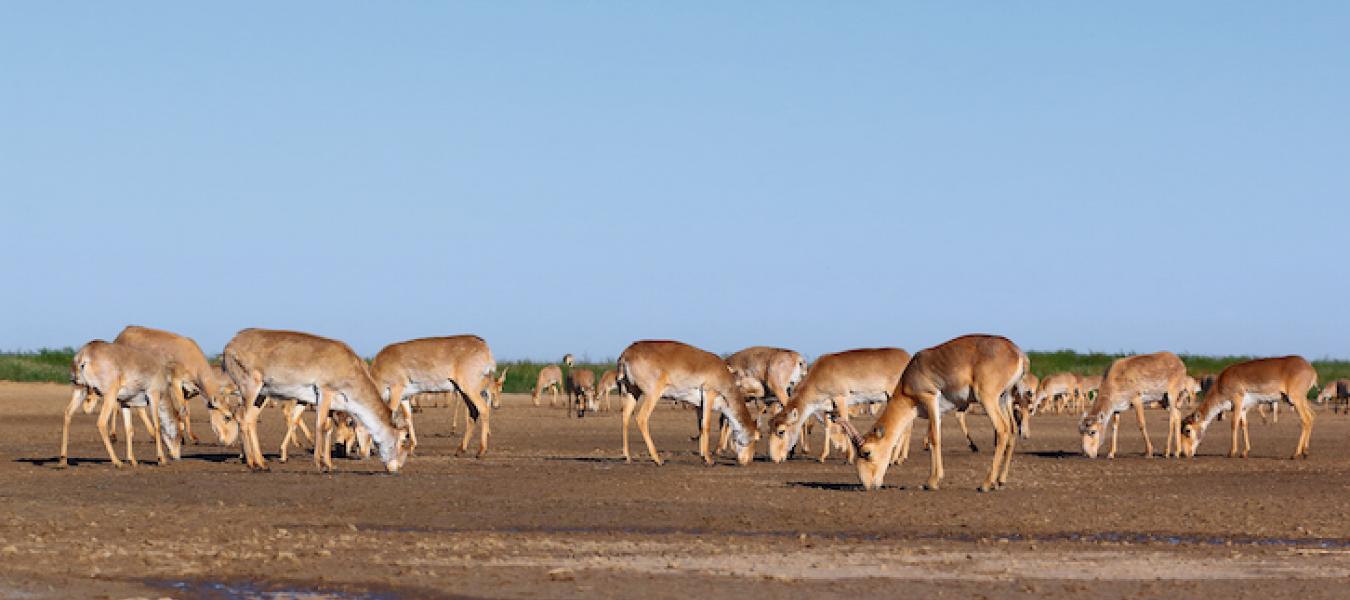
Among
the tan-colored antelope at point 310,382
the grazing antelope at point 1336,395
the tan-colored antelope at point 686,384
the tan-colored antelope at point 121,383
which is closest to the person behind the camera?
the tan-colored antelope at point 310,382

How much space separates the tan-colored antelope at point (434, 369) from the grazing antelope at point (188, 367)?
2892 mm

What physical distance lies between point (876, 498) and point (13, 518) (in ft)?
30.7

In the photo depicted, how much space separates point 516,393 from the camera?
66625 mm

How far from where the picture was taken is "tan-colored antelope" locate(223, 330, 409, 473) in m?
23.6

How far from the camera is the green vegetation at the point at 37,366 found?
56.9 metres

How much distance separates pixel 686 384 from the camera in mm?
26891

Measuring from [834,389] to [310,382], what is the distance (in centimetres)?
822

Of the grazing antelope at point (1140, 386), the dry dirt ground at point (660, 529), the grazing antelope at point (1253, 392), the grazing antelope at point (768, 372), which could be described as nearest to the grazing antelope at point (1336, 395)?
the grazing antelope at point (1253, 392)

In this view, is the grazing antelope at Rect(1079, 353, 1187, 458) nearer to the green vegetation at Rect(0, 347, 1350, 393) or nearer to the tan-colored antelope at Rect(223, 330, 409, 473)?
the tan-colored antelope at Rect(223, 330, 409, 473)

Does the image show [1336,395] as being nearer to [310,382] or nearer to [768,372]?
[768,372]

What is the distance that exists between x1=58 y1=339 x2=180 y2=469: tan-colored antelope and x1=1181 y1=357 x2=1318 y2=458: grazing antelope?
17.3 metres

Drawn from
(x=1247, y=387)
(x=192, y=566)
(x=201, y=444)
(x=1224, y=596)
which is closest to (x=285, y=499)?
(x=192, y=566)

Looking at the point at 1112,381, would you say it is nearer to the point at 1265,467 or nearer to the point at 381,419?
the point at 1265,467

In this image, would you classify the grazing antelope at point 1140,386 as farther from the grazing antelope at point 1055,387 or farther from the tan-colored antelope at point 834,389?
the grazing antelope at point 1055,387
